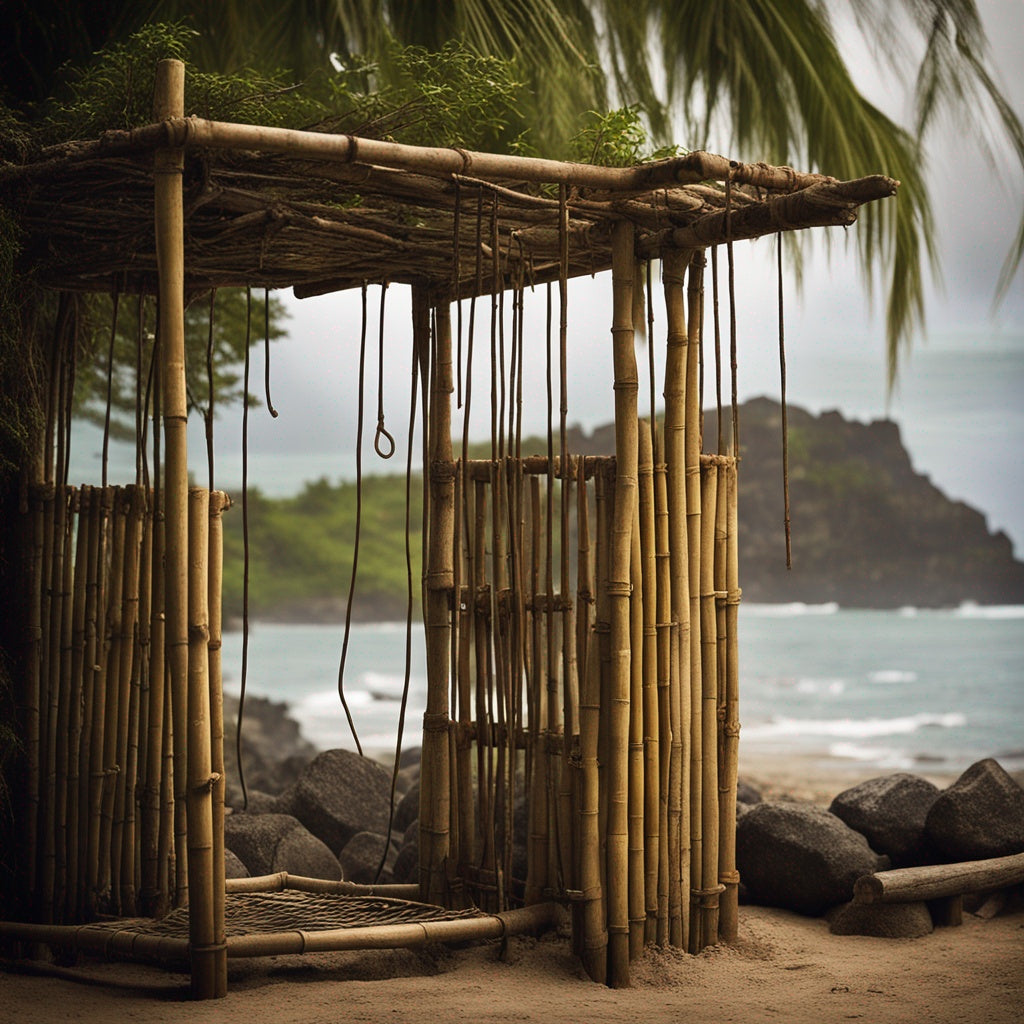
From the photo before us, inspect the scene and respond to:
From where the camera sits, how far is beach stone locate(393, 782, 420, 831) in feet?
16.7

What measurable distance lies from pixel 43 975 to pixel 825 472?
21737 mm

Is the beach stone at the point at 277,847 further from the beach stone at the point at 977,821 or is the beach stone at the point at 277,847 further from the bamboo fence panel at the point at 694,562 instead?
the beach stone at the point at 977,821

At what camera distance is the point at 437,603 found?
3.87 m

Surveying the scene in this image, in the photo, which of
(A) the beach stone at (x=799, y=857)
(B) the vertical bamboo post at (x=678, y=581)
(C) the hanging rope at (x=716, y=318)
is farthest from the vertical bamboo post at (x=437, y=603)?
(A) the beach stone at (x=799, y=857)

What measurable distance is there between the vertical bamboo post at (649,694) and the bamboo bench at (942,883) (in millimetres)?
863

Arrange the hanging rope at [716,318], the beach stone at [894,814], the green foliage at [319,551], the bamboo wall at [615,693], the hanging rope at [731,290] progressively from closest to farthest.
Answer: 1. the hanging rope at [731,290]
2. the bamboo wall at [615,693]
3. the hanging rope at [716,318]
4. the beach stone at [894,814]
5. the green foliage at [319,551]

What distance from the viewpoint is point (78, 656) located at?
373 cm

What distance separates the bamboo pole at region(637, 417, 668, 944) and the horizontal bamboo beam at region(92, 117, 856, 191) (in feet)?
2.05

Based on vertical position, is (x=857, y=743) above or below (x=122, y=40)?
below

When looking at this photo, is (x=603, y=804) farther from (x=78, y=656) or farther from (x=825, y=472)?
(x=825, y=472)

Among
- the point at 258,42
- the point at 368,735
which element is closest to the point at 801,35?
the point at 258,42

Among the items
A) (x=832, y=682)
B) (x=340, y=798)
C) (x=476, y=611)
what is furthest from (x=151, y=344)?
(x=832, y=682)

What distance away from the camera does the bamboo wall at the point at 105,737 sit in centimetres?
370

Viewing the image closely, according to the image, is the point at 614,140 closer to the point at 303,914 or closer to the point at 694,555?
the point at 694,555
